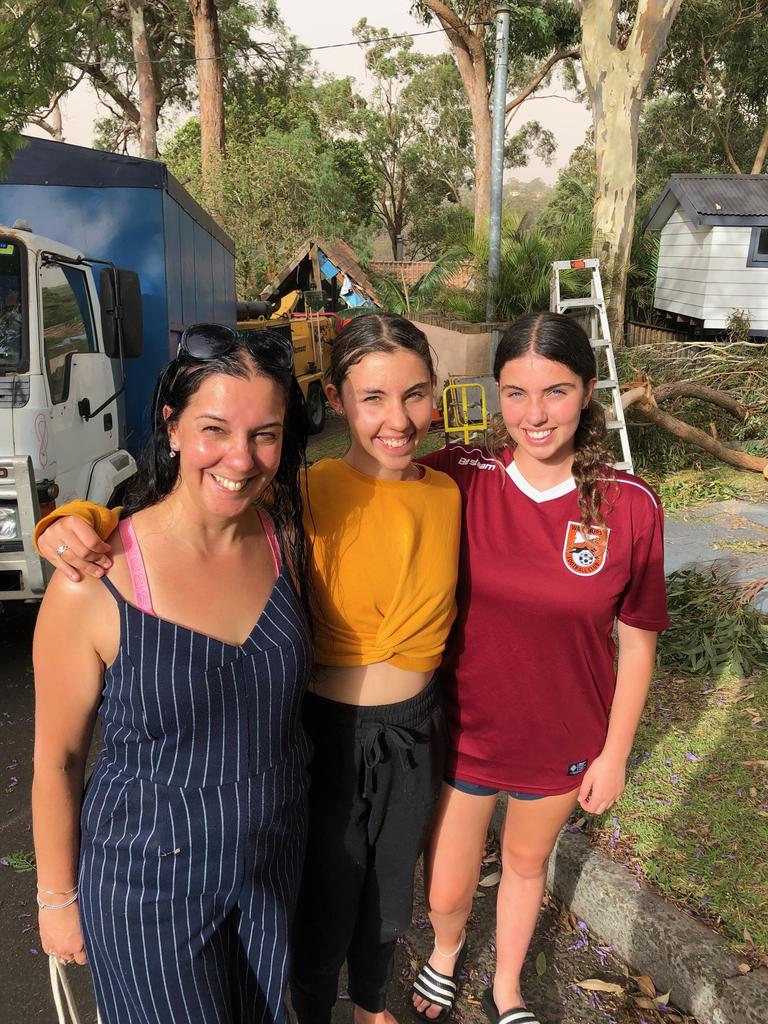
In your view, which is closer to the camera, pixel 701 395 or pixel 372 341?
pixel 372 341

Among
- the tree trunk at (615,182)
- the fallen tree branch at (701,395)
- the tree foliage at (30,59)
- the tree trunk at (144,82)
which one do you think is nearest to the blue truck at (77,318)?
the tree foliage at (30,59)

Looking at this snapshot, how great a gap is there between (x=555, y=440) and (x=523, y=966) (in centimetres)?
184

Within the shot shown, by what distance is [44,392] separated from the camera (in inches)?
167

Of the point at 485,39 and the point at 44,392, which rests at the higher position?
the point at 485,39

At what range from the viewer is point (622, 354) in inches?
376

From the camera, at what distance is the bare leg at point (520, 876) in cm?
214

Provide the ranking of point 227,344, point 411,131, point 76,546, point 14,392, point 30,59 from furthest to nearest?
point 411,131
point 14,392
point 30,59
point 227,344
point 76,546

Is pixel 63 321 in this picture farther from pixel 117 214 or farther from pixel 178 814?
pixel 178 814

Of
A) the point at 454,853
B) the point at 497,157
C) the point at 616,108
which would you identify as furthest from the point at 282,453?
the point at 616,108

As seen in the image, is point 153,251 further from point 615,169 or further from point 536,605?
point 615,169

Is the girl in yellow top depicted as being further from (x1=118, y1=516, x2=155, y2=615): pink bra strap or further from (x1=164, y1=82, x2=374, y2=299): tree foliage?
(x1=164, y1=82, x2=374, y2=299): tree foliage

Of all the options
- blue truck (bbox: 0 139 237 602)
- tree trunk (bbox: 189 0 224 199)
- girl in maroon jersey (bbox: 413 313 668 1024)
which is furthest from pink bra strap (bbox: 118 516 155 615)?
tree trunk (bbox: 189 0 224 199)

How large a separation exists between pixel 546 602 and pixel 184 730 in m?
0.96

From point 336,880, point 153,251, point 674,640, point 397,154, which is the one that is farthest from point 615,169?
point 397,154
